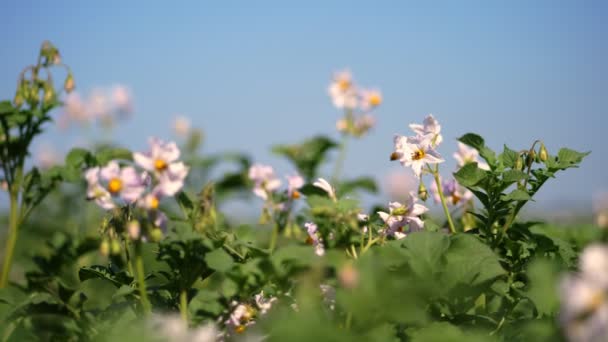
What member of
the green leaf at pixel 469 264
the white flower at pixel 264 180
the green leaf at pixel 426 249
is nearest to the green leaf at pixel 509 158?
the green leaf at pixel 469 264

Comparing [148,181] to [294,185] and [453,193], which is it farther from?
[453,193]

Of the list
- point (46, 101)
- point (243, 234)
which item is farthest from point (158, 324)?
point (46, 101)

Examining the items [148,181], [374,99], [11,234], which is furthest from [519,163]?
[374,99]

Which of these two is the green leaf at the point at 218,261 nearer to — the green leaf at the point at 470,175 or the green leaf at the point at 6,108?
the green leaf at the point at 470,175

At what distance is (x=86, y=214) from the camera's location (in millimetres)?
6797

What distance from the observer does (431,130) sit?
2121 millimetres

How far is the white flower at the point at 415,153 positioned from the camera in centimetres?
212

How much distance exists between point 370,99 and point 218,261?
4546 millimetres

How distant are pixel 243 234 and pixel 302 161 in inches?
167

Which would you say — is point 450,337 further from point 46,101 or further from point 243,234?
point 46,101

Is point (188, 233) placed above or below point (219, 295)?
above

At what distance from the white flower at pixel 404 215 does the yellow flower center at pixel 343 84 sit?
415cm

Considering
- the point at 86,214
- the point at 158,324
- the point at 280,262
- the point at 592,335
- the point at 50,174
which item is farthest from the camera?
the point at 86,214

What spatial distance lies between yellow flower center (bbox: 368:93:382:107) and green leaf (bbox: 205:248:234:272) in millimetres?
4478
